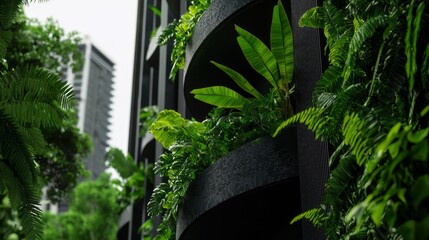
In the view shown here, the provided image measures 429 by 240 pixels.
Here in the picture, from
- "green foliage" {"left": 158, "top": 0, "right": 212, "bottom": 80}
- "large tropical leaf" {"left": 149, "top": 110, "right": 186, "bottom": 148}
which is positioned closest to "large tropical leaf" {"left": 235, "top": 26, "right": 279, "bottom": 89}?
"large tropical leaf" {"left": 149, "top": 110, "right": 186, "bottom": 148}

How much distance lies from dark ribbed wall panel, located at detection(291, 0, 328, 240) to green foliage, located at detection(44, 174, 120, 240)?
2569 cm

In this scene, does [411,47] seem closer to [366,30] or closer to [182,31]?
→ [366,30]

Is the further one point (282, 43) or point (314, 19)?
point (282, 43)

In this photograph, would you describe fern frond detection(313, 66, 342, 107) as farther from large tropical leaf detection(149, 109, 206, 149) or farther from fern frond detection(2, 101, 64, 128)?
fern frond detection(2, 101, 64, 128)

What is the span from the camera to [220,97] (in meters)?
9.20

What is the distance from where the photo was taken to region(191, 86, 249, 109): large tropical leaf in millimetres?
9148

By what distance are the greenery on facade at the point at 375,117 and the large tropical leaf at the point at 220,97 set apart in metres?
1.85

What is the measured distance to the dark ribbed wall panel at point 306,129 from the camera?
7559 millimetres

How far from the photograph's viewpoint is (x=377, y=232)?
5.70 m

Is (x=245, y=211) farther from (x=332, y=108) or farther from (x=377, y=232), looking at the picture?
(x=377, y=232)

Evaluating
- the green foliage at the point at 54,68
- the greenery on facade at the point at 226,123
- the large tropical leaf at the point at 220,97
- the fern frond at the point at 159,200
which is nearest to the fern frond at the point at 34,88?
the greenery on facade at the point at 226,123

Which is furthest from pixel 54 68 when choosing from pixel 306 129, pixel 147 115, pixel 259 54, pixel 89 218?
pixel 89 218

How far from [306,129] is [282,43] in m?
1.27

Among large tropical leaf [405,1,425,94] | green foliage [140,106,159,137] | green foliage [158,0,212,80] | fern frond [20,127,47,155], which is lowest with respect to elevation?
large tropical leaf [405,1,425,94]
